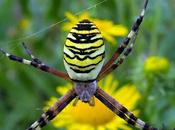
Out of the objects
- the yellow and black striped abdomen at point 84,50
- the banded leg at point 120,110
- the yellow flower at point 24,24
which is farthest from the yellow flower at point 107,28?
the yellow flower at point 24,24

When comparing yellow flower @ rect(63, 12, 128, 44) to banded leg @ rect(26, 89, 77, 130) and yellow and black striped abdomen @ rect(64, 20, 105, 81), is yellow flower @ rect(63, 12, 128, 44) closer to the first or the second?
banded leg @ rect(26, 89, 77, 130)

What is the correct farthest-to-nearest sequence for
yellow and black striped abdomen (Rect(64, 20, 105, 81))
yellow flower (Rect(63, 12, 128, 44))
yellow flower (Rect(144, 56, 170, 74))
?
1. yellow flower (Rect(63, 12, 128, 44))
2. yellow flower (Rect(144, 56, 170, 74))
3. yellow and black striped abdomen (Rect(64, 20, 105, 81))

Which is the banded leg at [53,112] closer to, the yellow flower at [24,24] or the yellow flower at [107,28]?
the yellow flower at [107,28]

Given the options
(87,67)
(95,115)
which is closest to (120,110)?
(95,115)

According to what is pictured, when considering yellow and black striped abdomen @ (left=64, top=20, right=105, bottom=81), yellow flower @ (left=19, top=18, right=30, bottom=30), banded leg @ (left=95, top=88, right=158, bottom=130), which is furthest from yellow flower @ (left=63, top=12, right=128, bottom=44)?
yellow flower @ (left=19, top=18, right=30, bottom=30)

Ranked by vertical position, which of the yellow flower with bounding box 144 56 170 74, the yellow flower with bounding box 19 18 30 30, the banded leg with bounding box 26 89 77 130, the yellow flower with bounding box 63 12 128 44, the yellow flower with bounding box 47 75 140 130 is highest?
the yellow flower with bounding box 63 12 128 44
